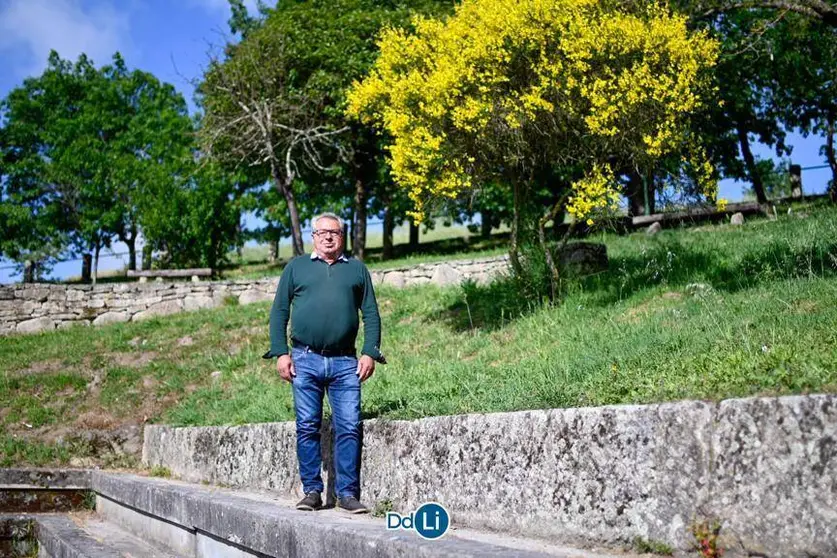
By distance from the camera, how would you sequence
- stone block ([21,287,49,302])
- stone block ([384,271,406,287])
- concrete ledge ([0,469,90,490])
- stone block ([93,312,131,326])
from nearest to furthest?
concrete ledge ([0,469,90,490]) → stone block ([384,271,406,287]) → stone block ([21,287,49,302]) → stone block ([93,312,131,326])

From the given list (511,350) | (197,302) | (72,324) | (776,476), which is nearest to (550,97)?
(511,350)

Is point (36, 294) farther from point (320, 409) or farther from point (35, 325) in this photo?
point (320, 409)

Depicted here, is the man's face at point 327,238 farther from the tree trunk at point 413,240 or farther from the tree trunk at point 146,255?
the tree trunk at point 146,255

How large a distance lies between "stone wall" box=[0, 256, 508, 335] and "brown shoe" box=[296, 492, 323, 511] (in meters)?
14.5

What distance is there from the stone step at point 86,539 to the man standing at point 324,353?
7.16ft

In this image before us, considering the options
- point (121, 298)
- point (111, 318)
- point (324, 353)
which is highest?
point (121, 298)

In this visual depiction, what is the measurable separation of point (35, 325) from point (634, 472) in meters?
20.5

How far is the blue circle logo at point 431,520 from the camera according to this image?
13.7 feet

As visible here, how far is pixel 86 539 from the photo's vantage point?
7570 millimetres

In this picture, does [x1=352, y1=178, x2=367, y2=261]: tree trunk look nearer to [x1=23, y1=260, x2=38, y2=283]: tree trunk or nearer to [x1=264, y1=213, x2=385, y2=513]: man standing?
[x1=23, y1=260, x2=38, y2=283]: tree trunk

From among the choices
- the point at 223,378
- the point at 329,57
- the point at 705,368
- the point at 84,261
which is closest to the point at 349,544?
the point at 705,368

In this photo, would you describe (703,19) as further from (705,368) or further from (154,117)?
(154,117)

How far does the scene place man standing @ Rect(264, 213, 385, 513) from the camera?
5.23 meters

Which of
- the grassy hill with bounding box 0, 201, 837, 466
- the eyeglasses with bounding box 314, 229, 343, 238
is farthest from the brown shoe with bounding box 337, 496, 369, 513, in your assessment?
the eyeglasses with bounding box 314, 229, 343, 238
